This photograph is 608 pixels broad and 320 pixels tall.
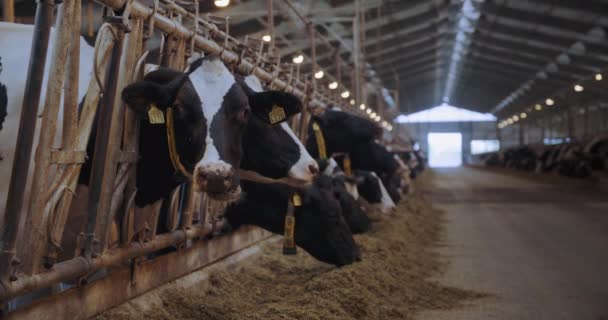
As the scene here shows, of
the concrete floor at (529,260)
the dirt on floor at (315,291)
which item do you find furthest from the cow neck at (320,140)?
the concrete floor at (529,260)

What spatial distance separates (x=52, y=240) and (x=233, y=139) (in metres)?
0.93

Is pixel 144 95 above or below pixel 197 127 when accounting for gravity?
above

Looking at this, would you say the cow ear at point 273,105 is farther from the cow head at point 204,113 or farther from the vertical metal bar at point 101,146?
the vertical metal bar at point 101,146

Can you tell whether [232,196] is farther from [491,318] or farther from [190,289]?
Answer: [491,318]

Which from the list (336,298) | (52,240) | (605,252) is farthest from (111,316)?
(605,252)

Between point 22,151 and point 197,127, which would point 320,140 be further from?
point 22,151

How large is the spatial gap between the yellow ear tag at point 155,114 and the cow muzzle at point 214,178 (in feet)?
1.14

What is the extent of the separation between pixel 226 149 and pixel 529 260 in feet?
13.0

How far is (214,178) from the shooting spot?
2863 millimetres

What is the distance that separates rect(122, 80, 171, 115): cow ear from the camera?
301cm

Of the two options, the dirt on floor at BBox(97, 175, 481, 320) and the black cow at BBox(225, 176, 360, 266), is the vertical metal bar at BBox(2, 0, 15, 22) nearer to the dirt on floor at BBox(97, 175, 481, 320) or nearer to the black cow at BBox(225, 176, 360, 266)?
the black cow at BBox(225, 176, 360, 266)

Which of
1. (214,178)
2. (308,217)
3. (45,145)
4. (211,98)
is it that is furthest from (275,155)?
(45,145)

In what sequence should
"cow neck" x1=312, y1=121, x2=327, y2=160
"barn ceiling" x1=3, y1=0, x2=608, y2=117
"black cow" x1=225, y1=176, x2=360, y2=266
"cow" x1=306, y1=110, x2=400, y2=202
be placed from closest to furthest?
"black cow" x1=225, y1=176, x2=360, y2=266
"cow neck" x1=312, y1=121, x2=327, y2=160
"cow" x1=306, y1=110, x2=400, y2=202
"barn ceiling" x1=3, y1=0, x2=608, y2=117

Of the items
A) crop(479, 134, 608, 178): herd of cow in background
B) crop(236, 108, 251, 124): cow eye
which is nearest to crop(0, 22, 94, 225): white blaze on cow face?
crop(236, 108, 251, 124): cow eye
